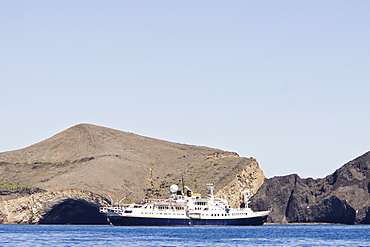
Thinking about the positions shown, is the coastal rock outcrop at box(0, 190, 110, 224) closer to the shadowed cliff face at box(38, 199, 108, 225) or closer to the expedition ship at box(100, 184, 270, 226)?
the shadowed cliff face at box(38, 199, 108, 225)

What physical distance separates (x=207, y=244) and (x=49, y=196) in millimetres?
88347

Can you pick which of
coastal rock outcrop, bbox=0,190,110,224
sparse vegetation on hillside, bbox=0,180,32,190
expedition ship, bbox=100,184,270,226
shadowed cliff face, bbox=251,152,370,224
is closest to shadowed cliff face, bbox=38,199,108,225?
coastal rock outcrop, bbox=0,190,110,224

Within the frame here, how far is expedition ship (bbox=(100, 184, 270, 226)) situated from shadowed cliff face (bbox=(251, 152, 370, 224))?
19.2 metres

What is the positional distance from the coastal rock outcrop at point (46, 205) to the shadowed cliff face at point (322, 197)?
133 feet

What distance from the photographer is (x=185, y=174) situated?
200 metres

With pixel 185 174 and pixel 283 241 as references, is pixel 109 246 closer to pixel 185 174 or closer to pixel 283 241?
pixel 283 241

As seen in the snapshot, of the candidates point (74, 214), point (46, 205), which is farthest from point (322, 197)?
point (46, 205)

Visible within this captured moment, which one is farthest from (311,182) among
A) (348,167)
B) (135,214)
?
(135,214)

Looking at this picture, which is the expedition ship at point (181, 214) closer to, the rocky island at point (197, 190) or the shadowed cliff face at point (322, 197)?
the shadowed cliff face at point (322, 197)

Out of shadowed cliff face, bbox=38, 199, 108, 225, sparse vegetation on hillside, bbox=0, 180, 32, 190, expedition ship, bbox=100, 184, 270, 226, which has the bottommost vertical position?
expedition ship, bbox=100, 184, 270, 226

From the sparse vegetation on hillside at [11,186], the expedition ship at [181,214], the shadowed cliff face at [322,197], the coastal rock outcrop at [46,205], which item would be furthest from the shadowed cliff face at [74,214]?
the shadowed cliff face at [322,197]

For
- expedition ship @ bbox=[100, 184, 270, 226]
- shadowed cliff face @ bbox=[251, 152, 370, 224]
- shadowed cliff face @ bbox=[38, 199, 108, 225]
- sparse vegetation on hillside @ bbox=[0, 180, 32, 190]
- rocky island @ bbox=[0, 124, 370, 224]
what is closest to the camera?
expedition ship @ bbox=[100, 184, 270, 226]

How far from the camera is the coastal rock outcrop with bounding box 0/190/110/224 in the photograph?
168875 mm

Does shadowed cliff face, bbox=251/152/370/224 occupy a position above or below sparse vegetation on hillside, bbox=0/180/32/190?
below
